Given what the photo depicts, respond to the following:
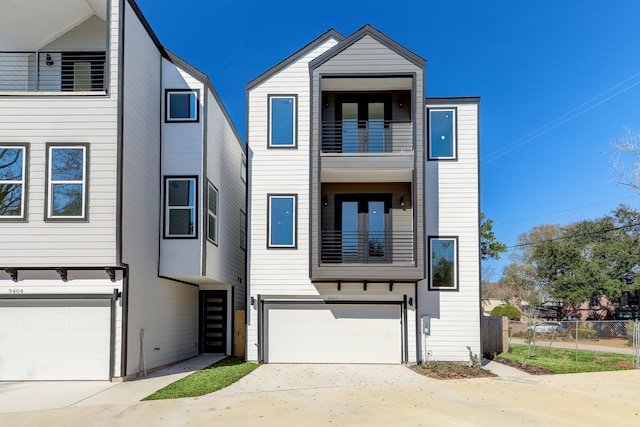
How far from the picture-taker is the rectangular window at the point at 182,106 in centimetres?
1353

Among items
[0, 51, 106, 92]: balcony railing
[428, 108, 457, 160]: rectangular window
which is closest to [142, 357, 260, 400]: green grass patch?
[0, 51, 106, 92]: balcony railing

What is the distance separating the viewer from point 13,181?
431 inches

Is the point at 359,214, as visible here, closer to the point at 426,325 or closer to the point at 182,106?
the point at 426,325

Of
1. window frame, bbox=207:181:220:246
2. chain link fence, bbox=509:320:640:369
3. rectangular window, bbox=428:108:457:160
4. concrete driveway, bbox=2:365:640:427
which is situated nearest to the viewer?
concrete driveway, bbox=2:365:640:427

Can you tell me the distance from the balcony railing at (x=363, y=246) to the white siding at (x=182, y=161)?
364cm

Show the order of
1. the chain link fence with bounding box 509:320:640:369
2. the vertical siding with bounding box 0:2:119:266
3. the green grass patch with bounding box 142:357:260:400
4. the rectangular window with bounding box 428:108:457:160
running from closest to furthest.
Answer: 1. the green grass patch with bounding box 142:357:260:400
2. the vertical siding with bounding box 0:2:119:266
3. the rectangular window with bounding box 428:108:457:160
4. the chain link fence with bounding box 509:320:640:369

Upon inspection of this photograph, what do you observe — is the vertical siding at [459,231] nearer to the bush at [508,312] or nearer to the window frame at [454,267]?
the window frame at [454,267]

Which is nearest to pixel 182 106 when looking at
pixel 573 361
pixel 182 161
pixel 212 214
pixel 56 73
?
pixel 182 161

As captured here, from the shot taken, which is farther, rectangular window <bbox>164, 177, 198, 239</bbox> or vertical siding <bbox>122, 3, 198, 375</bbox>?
rectangular window <bbox>164, 177, 198, 239</bbox>

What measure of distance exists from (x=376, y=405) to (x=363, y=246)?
20.9ft

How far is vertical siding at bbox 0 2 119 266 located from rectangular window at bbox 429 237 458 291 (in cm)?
871

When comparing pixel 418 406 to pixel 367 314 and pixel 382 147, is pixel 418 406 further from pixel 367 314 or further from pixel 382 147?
pixel 382 147

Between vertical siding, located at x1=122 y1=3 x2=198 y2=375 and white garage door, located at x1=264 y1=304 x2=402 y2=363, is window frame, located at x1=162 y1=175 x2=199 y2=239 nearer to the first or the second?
vertical siding, located at x1=122 y1=3 x2=198 y2=375

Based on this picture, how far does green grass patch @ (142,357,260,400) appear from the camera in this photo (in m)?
9.64
